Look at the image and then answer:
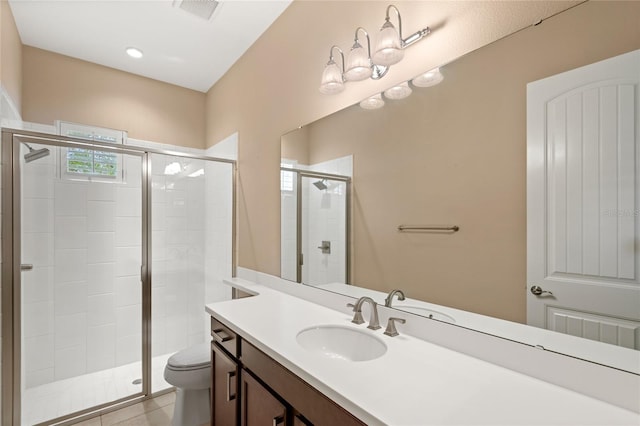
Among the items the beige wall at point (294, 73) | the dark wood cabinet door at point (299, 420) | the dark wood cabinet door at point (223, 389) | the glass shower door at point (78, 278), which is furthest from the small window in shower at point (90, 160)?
the dark wood cabinet door at point (299, 420)

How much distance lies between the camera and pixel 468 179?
44.1 inches

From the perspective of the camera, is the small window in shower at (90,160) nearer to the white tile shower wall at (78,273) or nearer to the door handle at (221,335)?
the white tile shower wall at (78,273)

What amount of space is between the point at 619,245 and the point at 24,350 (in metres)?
3.02

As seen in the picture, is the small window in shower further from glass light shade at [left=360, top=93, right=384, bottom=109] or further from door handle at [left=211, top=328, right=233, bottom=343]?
glass light shade at [left=360, top=93, right=384, bottom=109]

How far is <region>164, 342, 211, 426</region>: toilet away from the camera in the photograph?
1.88m

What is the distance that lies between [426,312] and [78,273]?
99.0 inches

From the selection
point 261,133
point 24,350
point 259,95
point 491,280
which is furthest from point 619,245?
point 24,350

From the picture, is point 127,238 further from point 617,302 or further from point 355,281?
point 617,302

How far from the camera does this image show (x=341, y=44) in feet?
5.52

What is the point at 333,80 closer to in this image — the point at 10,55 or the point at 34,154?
the point at 34,154

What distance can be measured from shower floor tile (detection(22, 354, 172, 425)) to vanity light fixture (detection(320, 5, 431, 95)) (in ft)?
8.11

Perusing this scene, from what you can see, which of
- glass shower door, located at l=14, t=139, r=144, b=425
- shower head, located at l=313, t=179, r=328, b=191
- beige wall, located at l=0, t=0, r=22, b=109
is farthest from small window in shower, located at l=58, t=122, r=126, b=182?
shower head, located at l=313, t=179, r=328, b=191

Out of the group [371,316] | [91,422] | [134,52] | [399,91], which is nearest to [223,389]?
[371,316]

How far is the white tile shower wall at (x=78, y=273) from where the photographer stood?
2.14 metres
